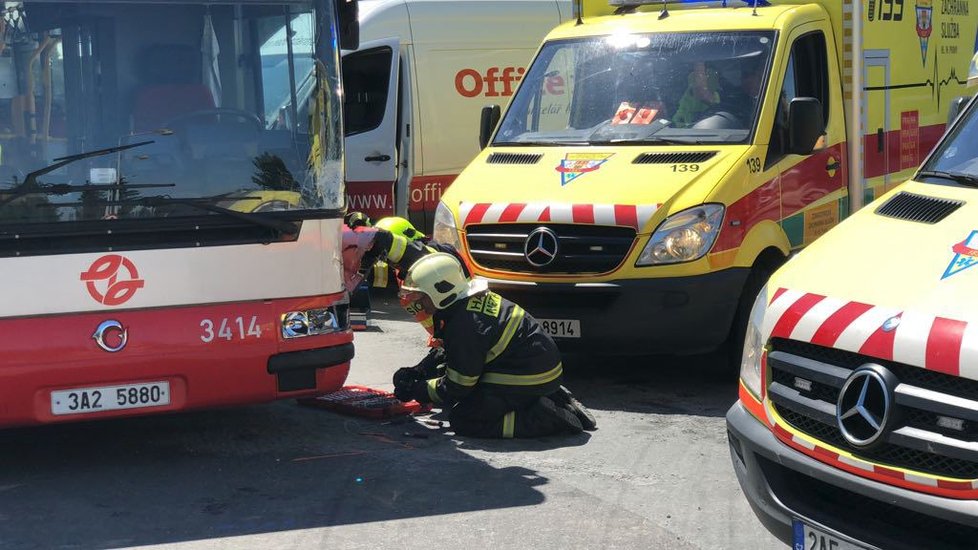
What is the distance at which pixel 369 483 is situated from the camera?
21.2 ft

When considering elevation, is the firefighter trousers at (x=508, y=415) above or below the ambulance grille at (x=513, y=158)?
below

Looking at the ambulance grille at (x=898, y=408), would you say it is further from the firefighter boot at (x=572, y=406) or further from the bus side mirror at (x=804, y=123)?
the bus side mirror at (x=804, y=123)

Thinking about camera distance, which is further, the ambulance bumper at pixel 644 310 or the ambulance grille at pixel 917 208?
the ambulance bumper at pixel 644 310

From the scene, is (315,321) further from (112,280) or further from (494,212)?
(494,212)

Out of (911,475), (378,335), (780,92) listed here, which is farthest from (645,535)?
(378,335)

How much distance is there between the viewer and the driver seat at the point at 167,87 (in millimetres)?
6496

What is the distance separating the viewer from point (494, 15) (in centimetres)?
1260

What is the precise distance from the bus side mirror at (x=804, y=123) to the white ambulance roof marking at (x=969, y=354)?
4836mm

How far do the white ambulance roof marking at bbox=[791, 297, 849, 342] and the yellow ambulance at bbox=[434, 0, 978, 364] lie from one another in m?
3.71

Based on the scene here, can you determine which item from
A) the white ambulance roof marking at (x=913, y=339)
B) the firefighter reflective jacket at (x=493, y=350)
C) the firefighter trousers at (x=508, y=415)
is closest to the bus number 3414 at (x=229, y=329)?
the firefighter reflective jacket at (x=493, y=350)

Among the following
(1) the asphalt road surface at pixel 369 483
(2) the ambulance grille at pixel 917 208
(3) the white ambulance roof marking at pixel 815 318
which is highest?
(2) the ambulance grille at pixel 917 208

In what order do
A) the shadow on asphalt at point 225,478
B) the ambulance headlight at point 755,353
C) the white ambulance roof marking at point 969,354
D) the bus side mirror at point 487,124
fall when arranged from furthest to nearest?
the bus side mirror at point 487,124
the shadow on asphalt at point 225,478
the ambulance headlight at point 755,353
the white ambulance roof marking at point 969,354

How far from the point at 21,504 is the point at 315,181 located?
6.68ft

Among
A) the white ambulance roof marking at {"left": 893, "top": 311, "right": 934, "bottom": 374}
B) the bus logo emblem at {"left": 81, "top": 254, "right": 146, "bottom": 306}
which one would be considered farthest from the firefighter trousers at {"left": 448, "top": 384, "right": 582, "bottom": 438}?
the white ambulance roof marking at {"left": 893, "top": 311, "right": 934, "bottom": 374}
